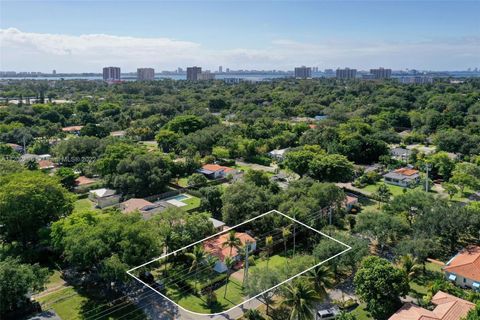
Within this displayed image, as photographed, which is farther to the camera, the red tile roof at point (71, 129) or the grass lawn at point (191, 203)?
the red tile roof at point (71, 129)

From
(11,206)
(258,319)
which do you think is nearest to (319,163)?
(258,319)

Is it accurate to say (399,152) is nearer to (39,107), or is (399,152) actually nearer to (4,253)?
(4,253)

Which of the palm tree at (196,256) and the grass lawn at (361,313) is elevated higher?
the palm tree at (196,256)

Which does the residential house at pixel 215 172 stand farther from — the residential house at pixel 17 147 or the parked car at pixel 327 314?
the residential house at pixel 17 147

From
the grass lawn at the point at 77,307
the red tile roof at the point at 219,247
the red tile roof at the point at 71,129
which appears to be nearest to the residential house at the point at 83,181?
the grass lawn at the point at 77,307

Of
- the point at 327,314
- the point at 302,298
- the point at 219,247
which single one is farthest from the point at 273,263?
the point at 327,314

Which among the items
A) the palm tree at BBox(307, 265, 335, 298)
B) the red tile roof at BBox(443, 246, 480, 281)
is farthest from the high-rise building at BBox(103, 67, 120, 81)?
the palm tree at BBox(307, 265, 335, 298)
